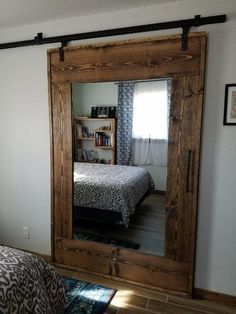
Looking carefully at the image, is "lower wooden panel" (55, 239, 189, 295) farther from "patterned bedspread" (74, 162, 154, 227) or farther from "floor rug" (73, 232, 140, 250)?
"patterned bedspread" (74, 162, 154, 227)

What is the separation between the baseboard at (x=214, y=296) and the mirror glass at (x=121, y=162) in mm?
416

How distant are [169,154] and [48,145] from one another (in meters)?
1.13

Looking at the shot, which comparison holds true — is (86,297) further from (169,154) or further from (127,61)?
(127,61)

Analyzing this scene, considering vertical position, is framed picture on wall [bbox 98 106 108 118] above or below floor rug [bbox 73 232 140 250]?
above

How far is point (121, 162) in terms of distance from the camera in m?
2.26

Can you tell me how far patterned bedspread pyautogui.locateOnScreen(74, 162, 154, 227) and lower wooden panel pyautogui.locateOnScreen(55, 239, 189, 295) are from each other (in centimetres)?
30

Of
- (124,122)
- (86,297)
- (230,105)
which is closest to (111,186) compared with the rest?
(124,122)

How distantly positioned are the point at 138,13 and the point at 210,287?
7.33ft

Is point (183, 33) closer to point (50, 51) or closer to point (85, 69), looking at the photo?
point (85, 69)

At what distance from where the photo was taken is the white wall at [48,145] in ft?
6.16

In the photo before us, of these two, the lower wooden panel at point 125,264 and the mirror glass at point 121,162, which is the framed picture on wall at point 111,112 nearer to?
the mirror glass at point 121,162

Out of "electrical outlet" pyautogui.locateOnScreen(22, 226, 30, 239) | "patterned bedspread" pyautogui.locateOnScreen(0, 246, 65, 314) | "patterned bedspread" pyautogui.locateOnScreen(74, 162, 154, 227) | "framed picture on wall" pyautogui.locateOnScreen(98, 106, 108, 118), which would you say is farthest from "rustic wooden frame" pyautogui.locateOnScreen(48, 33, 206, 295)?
"patterned bedspread" pyautogui.locateOnScreen(0, 246, 65, 314)

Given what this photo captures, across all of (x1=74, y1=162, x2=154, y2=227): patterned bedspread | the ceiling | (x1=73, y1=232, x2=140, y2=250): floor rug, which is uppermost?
the ceiling

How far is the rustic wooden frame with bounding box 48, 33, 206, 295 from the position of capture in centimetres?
192
